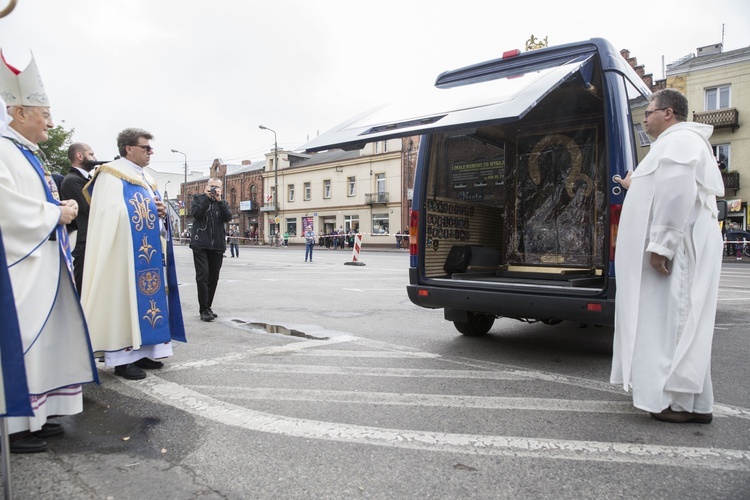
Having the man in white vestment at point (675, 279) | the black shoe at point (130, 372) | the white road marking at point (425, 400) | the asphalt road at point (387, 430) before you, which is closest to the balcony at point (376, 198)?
the asphalt road at point (387, 430)

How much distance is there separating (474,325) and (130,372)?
11.3 feet

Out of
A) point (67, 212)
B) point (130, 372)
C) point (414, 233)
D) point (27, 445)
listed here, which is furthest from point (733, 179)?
point (27, 445)

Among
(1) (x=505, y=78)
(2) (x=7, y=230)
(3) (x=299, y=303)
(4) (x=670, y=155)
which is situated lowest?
(3) (x=299, y=303)

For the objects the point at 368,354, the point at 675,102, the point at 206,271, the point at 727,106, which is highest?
the point at 727,106

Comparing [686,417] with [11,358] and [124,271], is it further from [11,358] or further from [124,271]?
[124,271]

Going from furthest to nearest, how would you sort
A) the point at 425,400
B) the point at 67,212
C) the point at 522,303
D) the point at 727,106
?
the point at 727,106
the point at 522,303
the point at 425,400
the point at 67,212

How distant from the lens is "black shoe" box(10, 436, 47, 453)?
105 inches

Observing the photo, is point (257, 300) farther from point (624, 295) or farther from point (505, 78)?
point (624, 295)

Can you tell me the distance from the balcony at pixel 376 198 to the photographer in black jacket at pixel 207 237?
3677 centimetres

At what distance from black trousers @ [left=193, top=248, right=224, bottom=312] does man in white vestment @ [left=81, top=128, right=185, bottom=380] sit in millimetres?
2167

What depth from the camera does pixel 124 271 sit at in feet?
13.4

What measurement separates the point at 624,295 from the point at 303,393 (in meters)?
2.21

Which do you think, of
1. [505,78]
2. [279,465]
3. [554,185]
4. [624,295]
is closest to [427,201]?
[505,78]

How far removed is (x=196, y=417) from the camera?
317 centimetres
